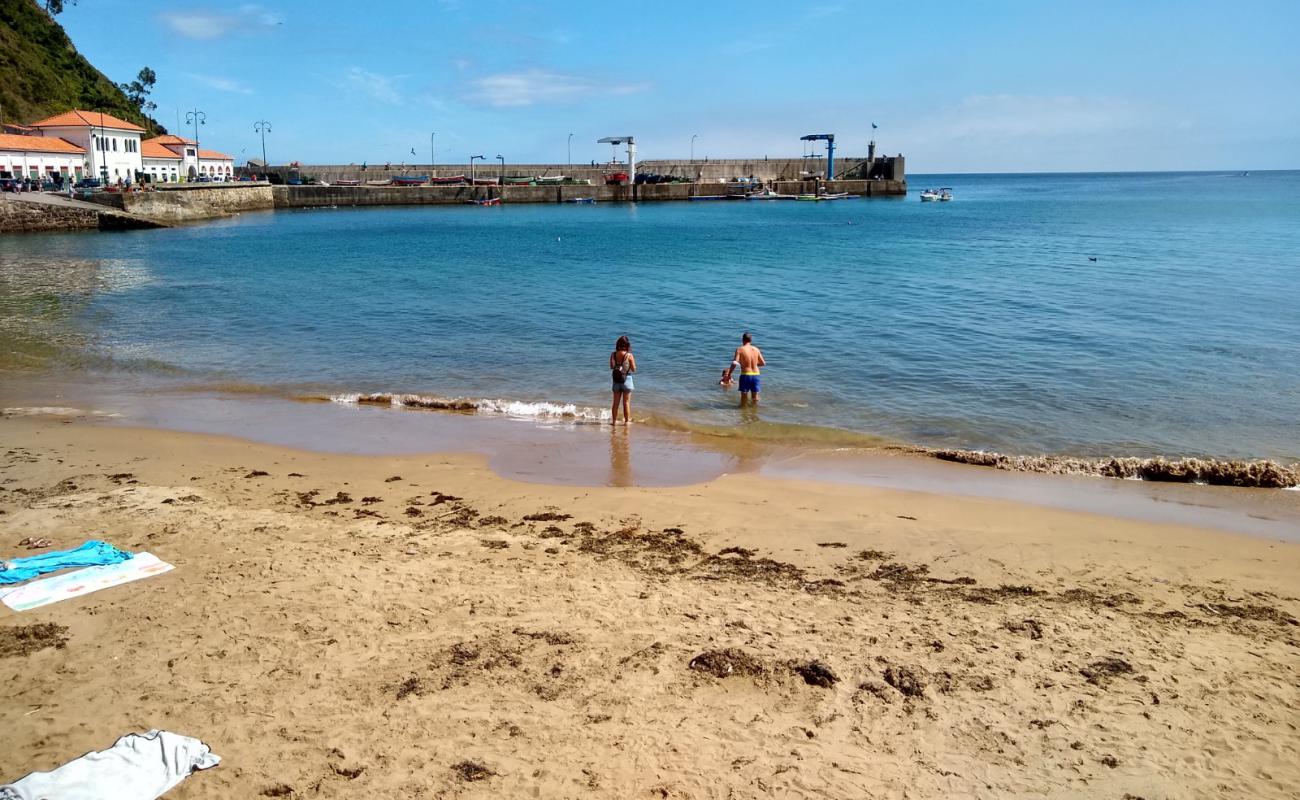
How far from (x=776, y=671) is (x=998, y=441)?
883 cm

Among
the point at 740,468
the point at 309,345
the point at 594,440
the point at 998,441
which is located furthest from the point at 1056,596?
the point at 309,345

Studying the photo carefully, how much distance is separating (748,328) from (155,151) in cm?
8054

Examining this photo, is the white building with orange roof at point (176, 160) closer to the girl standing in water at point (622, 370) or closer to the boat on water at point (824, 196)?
the boat on water at point (824, 196)

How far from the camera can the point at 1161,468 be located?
37.2ft

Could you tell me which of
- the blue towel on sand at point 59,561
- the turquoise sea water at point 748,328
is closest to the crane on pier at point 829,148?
the turquoise sea water at point 748,328

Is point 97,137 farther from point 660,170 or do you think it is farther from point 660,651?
point 660,651

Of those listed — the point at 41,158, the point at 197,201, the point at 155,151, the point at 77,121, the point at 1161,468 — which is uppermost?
the point at 77,121

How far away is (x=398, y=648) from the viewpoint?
5.95m

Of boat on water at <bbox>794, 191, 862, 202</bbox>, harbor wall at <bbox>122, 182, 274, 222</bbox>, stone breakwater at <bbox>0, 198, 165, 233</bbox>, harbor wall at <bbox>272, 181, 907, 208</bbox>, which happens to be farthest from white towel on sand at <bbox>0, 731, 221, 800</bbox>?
boat on water at <bbox>794, 191, 862, 202</bbox>

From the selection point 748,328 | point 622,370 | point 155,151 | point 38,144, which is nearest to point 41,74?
point 155,151

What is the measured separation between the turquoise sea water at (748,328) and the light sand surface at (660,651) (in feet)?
17.1

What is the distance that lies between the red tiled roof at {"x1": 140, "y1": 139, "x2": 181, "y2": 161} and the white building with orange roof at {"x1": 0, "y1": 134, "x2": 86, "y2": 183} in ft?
41.6

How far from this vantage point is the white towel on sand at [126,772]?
4.31 meters

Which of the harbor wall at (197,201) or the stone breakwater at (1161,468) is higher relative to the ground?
the harbor wall at (197,201)
